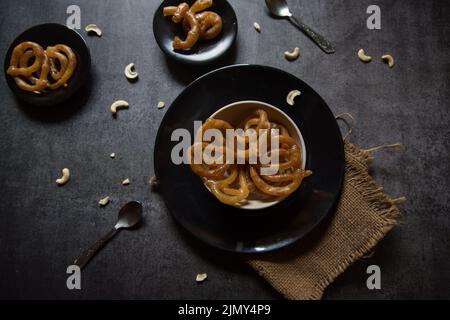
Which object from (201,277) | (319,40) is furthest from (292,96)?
(201,277)

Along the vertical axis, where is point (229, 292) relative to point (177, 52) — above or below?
below

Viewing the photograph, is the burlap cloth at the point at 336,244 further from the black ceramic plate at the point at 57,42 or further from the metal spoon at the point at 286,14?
the black ceramic plate at the point at 57,42

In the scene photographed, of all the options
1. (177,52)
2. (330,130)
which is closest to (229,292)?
(330,130)

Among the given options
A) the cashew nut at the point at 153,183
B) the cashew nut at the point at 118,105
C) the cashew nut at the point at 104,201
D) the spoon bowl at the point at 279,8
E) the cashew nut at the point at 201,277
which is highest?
the spoon bowl at the point at 279,8

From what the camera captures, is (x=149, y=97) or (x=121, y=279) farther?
(x=149, y=97)

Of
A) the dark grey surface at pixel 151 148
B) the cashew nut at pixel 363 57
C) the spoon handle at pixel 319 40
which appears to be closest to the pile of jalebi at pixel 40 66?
the dark grey surface at pixel 151 148
